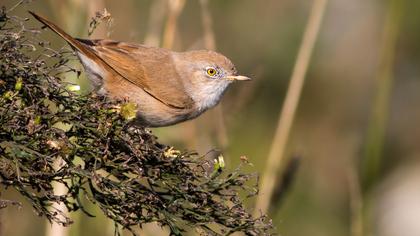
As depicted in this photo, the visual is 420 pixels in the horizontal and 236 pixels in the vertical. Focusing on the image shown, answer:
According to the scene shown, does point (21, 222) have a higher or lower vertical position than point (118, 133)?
higher

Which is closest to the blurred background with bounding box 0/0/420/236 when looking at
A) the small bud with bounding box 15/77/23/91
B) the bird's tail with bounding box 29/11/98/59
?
the bird's tail with bounding box 29/11/98/59

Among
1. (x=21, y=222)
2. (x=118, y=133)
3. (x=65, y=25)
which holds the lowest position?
(x=118, y=133)

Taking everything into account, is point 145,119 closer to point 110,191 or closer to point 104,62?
point 104,62

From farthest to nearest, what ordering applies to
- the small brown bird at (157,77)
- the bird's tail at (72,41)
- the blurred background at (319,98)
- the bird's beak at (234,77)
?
the blurred background at (319,98)
the bird's beak at (234,77)
the small brown bird at (157,77)
the bird's tail at (72,41)

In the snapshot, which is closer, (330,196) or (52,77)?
(52,77)

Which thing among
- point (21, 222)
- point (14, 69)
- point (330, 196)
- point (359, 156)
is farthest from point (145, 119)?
point (330, 196)

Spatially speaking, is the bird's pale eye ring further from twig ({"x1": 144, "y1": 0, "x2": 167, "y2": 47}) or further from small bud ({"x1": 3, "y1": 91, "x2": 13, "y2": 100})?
small bud ({"x1": 3, "y1": 91, "x2": 13, "y2": 100})

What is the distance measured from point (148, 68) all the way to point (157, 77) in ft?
Answer: 0.27

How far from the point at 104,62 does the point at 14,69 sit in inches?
71.4

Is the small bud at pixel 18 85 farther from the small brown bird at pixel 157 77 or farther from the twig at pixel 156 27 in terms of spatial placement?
the twig at pixel 156 27

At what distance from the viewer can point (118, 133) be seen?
9.87 feet

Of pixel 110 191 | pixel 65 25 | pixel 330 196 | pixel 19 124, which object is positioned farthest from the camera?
pixel 330 196

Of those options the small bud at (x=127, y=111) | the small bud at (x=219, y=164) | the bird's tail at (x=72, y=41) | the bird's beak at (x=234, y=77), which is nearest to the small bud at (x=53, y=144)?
the small bud at (x=127, y=111)

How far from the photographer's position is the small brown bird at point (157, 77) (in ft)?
15.3
